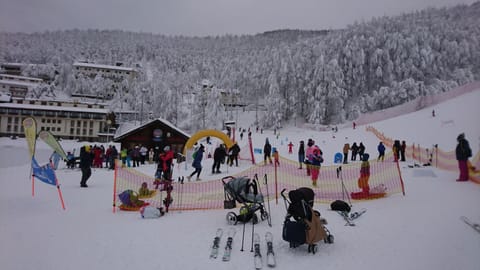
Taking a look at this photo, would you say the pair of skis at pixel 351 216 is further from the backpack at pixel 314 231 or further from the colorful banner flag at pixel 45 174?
the colorful banner flag at pixel 45 174

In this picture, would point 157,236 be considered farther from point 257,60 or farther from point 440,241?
point 257,60

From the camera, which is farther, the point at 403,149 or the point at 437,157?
the point at 403,149

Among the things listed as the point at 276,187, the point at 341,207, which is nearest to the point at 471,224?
the point at 341,207

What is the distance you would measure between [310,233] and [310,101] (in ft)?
143

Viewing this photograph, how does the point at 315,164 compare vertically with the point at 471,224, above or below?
above

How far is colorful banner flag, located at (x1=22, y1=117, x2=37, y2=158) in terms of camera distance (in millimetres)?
6148

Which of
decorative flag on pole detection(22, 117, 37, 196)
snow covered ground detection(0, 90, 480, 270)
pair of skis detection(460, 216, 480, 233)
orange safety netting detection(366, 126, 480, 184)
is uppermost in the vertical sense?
decorative flag on pole detection(22, 117, 37, 196)

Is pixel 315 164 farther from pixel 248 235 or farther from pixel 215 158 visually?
pixel 248 235

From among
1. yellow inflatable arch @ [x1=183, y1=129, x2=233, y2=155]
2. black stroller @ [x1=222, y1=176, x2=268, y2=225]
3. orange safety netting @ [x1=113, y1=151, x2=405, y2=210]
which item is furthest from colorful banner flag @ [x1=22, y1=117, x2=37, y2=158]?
yellow inflatable arch @ [x1=183, y1=129, x2=233, y2=155]

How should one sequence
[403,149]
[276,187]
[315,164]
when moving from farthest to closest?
[403,149], [315,164], [276,187]

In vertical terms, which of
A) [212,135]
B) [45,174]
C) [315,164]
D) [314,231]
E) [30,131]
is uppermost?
[212,135]

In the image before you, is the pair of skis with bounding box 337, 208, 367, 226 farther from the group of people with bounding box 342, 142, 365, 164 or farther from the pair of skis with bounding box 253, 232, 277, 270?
the group of people with bounding box 342, 142, 365, 164

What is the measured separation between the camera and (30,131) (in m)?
6.33

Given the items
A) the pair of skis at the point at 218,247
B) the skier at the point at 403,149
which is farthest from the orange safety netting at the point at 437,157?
the pair of skis at the point at 218,247
